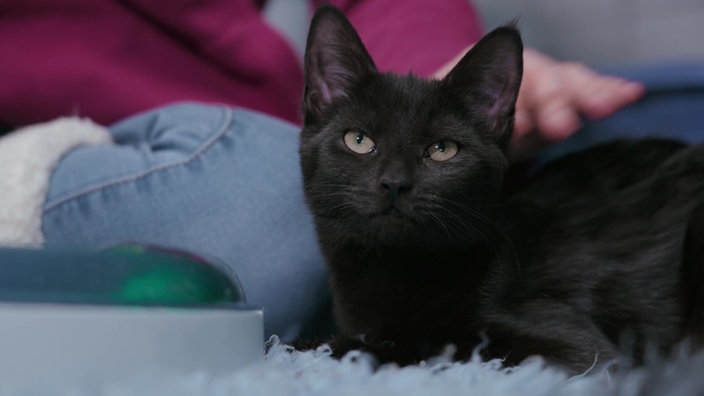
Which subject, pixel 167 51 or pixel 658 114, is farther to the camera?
pixel 167 51

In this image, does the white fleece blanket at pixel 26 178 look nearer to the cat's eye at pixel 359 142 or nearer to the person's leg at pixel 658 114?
the cat's eye at pixel 359 142

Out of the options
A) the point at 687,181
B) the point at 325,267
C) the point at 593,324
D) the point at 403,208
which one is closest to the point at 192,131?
the point at 325,267

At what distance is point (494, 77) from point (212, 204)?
434 mm

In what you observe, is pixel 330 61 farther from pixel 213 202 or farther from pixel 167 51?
pixel 167 51

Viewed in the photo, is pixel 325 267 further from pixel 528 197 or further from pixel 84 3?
pixel 84 3

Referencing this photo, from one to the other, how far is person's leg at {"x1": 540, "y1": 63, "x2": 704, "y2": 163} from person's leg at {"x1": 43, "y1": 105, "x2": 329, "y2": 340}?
536 millimetres

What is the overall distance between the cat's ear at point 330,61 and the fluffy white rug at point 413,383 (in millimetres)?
436

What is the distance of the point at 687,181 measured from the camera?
1.05 metres

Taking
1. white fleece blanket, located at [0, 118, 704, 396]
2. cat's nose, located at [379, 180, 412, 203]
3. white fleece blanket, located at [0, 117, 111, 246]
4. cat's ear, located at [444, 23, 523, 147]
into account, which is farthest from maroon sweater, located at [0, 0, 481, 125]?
white fleece blanket, located at [0, 118, 704, 396]

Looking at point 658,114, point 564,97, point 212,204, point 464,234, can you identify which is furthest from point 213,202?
point 658,114

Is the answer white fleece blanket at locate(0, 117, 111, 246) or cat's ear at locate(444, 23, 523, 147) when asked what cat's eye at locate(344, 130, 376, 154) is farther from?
white fleece blanket at locate(0, 117, 111, 246)

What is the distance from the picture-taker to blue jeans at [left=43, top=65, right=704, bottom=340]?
1.01 m

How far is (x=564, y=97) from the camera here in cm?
104

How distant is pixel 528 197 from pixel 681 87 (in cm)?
33
